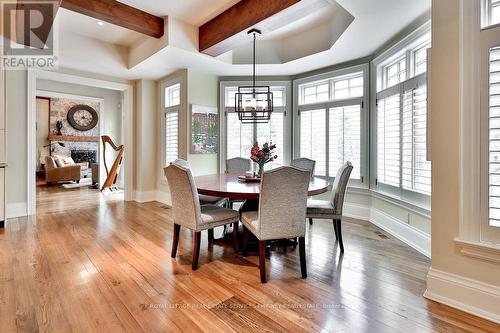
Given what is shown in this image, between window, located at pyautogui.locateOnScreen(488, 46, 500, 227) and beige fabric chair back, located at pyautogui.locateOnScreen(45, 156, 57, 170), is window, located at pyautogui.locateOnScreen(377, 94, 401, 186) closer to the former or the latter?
window, located at pyautogui.locateOnScreen(488, 46, 500, 227)

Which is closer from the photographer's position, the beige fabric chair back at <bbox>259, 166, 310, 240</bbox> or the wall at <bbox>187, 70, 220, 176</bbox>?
the beige fabric chair back at <bbox>259, 166, 310, 240</bbox>

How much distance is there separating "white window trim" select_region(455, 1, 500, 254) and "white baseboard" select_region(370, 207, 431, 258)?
108cm

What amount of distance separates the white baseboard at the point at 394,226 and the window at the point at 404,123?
1.28 feet

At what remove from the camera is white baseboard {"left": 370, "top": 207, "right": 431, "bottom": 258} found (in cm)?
281

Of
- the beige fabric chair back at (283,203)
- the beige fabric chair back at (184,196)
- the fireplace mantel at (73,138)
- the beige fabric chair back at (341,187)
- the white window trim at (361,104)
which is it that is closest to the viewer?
the beige fabric chair back at (283,203)

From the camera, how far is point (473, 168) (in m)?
1.80

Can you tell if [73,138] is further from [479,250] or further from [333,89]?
[479,250]

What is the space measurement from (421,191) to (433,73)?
1535 millimetres

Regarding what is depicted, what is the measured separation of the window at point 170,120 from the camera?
5215mm

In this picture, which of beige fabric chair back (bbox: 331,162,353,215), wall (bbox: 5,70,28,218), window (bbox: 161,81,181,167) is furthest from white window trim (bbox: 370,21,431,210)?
wall (bbox: 5,70,28,218)

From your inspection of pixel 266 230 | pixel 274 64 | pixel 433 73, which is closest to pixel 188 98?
pixel 274 64

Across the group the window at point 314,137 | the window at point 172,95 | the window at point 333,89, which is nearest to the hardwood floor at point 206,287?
the window at point 314,137

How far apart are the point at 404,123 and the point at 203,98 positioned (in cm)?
344

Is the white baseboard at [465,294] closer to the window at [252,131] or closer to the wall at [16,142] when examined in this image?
the window at [252,131]
